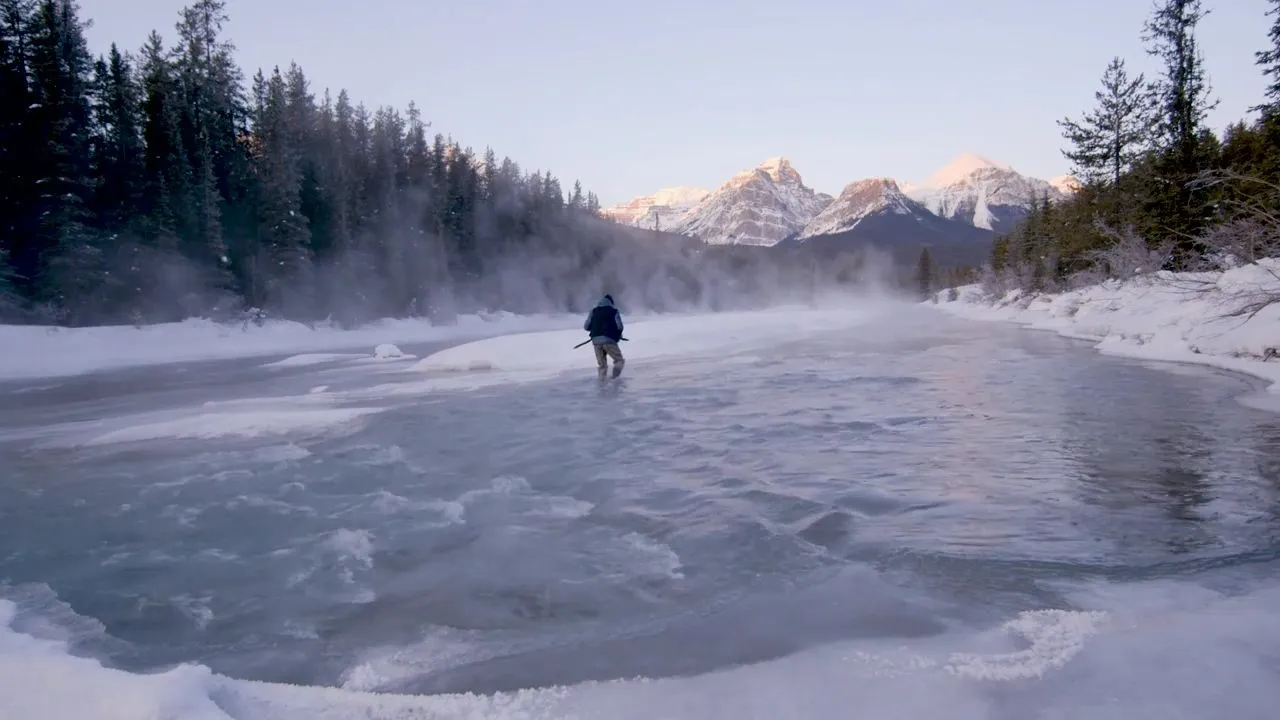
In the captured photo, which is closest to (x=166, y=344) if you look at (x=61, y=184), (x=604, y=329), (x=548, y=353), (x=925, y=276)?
(x=61, y=184)

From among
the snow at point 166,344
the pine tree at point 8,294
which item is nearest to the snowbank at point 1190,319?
the snow at point 166,344

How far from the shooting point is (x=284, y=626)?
13.0 ft

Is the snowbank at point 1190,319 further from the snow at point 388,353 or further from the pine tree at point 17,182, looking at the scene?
the pine tree at point 17,182

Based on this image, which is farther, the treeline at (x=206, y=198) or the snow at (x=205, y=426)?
the treeline at (x=206, y=198)

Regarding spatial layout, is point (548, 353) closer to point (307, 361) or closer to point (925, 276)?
point (307, 361)

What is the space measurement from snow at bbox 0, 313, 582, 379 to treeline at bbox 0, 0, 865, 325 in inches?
67.3

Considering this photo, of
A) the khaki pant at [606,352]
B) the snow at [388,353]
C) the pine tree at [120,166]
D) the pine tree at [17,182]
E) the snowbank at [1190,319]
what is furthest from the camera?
the pine tree at [120,166]

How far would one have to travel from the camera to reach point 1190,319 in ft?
59.5

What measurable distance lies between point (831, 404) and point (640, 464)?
5.06 m

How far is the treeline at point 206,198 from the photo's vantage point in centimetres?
3055

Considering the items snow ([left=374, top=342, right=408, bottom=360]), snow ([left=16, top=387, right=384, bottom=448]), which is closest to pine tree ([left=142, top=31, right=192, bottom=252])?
snow ([left=374, top=342, right=408, bottom=360])

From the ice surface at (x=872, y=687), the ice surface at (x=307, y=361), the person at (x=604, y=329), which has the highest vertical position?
the person at (x=604, y=329)

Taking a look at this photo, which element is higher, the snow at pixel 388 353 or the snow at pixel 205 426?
the snow at pixel 388 353

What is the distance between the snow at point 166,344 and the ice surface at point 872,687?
2365 centimetres
